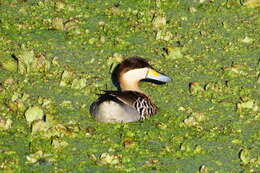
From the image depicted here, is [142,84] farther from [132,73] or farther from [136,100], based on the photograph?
[136,100]

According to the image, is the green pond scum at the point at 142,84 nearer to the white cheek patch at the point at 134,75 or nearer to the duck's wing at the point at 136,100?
the duck's wing at the point at 136,100

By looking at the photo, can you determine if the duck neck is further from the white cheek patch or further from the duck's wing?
the duck's wing

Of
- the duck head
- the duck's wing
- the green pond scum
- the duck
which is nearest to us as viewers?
the green pond scum

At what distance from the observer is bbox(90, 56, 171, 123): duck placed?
10.7m

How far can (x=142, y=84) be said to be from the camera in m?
12.6

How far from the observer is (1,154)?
9766 millimetres

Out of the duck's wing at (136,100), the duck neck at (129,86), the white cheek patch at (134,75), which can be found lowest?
the duck's wing at (136,100)

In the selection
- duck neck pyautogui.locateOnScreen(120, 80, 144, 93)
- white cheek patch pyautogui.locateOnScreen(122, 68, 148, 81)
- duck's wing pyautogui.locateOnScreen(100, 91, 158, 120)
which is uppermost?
white cheek patch pyautogui.locateOnScreen(122, 68, 148, 81)

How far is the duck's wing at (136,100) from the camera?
10.8 metres

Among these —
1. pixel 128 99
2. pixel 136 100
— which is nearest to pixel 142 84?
pixel 136 100

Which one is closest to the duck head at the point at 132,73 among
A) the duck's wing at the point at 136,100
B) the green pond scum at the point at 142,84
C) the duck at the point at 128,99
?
the duck at the point at 128,99

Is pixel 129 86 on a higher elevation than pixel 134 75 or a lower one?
lower

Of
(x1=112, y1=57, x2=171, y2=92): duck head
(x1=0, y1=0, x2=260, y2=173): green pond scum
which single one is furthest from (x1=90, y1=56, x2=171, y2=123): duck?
(x1=0, y1=0, x2=260, y2=173): green pond scum

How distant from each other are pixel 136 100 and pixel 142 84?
1.46m
